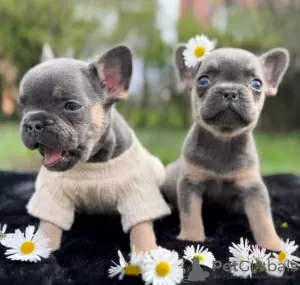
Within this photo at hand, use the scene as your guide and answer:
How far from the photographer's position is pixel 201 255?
5.47 feet

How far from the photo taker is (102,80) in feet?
5.88

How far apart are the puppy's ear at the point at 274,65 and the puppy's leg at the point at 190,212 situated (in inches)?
22.7

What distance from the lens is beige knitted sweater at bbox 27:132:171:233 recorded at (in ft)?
6.17

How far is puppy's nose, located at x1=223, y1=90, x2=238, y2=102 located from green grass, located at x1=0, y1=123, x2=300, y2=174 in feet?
7.21

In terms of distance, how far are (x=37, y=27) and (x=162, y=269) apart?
3.01 metres

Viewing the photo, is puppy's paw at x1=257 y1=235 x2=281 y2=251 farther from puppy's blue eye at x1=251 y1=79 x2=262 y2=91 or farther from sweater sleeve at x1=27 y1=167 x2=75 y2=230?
sweater sleeve at x1=27 y1=167 x2=75 y2=230

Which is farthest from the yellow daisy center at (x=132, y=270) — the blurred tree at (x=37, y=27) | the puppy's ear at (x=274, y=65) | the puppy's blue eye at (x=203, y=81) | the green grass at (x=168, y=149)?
the blurred tree at (x=37, y=27)

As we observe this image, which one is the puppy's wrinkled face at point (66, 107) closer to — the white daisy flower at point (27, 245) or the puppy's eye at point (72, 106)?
the puppy's eye at point (72, 106)

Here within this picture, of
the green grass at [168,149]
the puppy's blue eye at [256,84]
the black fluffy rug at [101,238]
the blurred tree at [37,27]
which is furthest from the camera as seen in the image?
the green grass at [168,149]

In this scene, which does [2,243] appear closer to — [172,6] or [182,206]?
[182,206]

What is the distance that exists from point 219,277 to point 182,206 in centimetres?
42

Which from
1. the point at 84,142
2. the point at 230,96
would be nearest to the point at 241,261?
the point at 230,96

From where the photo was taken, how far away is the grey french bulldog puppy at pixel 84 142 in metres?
1.62

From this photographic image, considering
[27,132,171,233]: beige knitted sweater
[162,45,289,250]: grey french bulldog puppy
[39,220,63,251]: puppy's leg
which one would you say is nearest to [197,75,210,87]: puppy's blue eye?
[162,45,289,250]: grey french bulldog puppy
